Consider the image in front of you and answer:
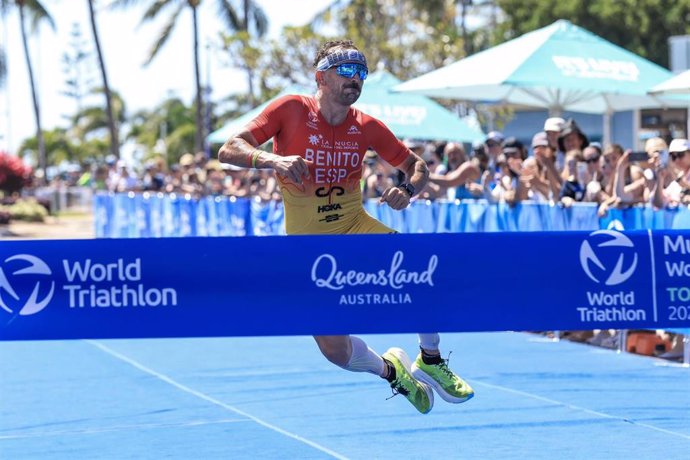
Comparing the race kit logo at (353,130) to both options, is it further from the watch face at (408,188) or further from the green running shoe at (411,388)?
the green running shoe at (411,388)

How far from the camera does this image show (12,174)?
160 feet

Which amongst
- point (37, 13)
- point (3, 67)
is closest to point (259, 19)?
point (37, 13)

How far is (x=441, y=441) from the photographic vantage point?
834 cm

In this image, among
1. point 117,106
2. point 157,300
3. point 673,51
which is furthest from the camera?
point 117,106

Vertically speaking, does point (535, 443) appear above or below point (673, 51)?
below

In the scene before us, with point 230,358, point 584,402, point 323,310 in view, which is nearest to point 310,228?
point 323,310

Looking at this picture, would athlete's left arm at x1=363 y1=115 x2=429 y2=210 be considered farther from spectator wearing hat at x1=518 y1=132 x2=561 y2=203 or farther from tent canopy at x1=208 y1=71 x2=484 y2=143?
tent canopy at x1=208 y1=71 x2=484 y2=143

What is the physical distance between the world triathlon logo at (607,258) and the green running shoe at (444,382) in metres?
1.32

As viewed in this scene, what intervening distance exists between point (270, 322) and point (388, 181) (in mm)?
11258

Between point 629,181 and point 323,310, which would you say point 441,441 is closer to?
point 323,310

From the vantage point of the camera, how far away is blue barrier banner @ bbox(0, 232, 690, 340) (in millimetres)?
6254

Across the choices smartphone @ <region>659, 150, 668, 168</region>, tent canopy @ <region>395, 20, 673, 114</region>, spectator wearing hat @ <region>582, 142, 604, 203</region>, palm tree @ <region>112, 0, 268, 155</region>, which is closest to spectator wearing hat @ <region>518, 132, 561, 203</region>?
spectator wearing hat @ <region>582, 142, 604, 203</region>

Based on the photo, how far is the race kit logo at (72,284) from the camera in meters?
6.22

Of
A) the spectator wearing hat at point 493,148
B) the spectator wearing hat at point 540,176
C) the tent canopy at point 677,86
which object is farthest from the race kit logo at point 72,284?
the spectator wearing hat at point 493,148
